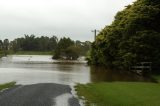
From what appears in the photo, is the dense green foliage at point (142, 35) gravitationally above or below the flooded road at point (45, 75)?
above

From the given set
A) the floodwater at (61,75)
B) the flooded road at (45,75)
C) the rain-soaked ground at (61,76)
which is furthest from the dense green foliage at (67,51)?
the rain-soaked ground at (61,76)

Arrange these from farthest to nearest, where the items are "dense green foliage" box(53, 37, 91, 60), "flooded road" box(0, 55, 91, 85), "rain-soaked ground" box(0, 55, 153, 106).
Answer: "dense green foliage" box(53, 37, 91, 60), "flooded road" box(0, 55, 91, 85), "rain-soaked ground" box(0, 55, 153, 106)

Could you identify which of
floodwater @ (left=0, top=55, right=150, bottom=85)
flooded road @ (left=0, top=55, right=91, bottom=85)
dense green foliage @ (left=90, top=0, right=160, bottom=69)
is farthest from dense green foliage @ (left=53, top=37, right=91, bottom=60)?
dense green foliage @ (left=90, top=0, right=160, bottom=69)

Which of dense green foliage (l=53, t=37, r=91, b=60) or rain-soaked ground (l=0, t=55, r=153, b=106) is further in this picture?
dense green foliage (l=53, t=37, r=91, b=60)

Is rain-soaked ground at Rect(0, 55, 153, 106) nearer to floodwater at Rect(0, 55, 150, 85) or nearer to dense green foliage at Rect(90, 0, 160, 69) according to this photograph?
floodwater at Rect(0, 55, 150, 85)

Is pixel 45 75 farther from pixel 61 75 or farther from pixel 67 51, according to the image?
pixel 67 51

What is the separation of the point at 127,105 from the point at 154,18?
1074 inches

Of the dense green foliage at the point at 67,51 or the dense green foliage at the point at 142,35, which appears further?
the dense green foliage at the point at 67,51

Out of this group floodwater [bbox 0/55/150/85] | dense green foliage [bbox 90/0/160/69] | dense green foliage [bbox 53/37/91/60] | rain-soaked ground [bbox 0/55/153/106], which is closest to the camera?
rain-soaked ground [bbox 0/55/153/106]

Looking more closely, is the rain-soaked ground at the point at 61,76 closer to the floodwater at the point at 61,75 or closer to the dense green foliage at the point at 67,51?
the floodwater at the point at 61,75

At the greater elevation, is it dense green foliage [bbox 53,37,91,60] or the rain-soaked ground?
dense green foliage [bbox 53,37,91,60]

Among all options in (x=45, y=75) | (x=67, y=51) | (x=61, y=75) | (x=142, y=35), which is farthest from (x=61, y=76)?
(x=67, y=51)

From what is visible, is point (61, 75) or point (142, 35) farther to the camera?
point (61, 75)

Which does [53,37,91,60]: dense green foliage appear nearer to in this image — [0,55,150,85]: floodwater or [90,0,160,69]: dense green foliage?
[0,55,150,85]: floodwater
